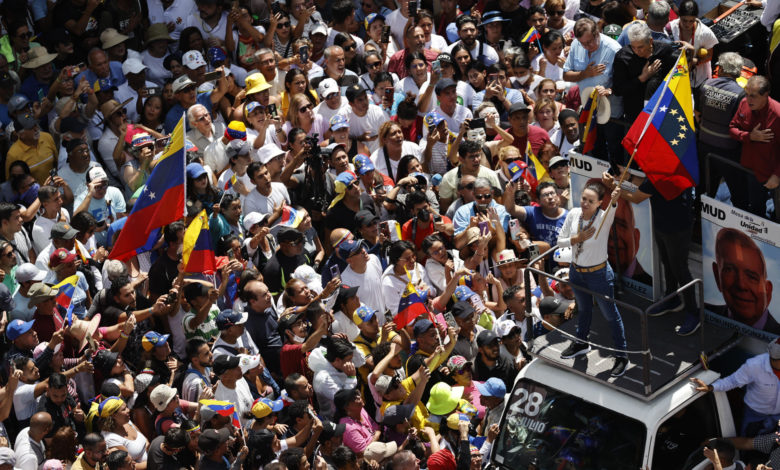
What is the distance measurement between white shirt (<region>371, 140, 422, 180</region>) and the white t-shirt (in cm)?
219

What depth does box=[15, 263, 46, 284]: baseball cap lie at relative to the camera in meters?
13.5

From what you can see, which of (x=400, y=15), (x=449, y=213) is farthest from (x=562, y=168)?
(x=400, y=15)

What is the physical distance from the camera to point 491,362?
44.4 feet

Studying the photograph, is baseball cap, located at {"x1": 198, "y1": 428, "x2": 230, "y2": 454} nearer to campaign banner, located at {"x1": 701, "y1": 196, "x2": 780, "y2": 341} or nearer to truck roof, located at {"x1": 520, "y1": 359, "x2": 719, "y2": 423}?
truck roof, located at {"x1": 520, "y1": 359, "x2": 719, "y2": 423}

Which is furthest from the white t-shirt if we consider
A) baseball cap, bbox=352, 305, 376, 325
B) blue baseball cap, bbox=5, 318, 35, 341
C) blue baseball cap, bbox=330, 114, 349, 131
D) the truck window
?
the truck window

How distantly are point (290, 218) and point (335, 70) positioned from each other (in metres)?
3.10

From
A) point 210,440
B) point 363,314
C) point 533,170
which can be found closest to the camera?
point 210,440

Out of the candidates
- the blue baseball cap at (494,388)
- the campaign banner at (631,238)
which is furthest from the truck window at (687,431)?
the blue baseball cap at (494,388)

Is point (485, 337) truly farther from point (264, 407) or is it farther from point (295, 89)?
point (295, 89)

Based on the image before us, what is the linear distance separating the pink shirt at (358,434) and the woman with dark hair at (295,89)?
17.7 feet

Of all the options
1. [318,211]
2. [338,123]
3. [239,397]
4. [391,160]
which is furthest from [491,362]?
[338,123]

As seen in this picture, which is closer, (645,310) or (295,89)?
(645,310)

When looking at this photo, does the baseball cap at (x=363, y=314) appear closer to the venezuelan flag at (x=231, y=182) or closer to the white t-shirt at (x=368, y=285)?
the white t-shirt at (x=368, y=285)

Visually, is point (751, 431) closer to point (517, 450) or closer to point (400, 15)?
point (517, 450)
